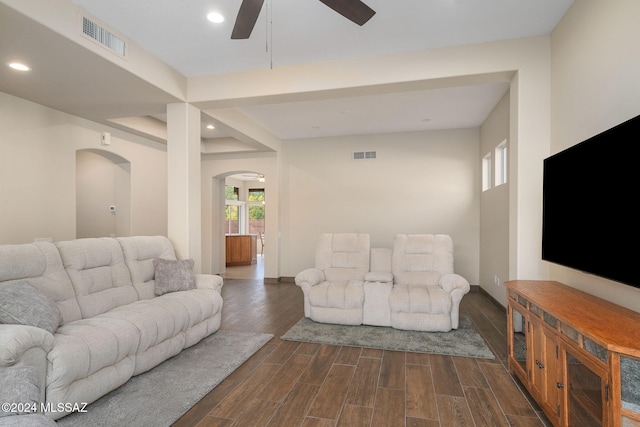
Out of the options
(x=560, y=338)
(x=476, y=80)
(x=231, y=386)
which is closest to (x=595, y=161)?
(x=560, y=338)

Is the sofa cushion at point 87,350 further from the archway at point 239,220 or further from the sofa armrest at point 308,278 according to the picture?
the archway at point 239,220

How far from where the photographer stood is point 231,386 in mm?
2594

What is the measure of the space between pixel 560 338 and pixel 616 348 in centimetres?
53

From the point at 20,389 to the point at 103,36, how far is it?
286 cm

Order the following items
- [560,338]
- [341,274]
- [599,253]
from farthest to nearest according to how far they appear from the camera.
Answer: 1. [341,274]
2. [599,253]
3. [560,338]

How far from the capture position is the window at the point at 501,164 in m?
4.85

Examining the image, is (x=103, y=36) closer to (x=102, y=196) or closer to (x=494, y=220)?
(x=102, y=196)

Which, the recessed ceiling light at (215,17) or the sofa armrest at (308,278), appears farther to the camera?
the sofa armrest at (308,278)

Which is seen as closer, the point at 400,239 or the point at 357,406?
the point at 357,406

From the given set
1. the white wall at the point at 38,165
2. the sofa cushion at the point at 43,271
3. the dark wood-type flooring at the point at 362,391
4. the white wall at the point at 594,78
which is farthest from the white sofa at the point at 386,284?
the white wall at the point at 38,165

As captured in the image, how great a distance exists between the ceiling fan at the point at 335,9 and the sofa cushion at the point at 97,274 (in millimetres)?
2308

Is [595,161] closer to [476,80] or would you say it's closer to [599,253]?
[599,253]

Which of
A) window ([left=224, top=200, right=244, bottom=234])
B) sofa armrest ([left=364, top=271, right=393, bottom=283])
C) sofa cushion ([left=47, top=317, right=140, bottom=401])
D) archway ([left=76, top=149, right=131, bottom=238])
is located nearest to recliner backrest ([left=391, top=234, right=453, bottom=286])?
sofa armrest ([left=364, top=271, right=393, bottom=283])

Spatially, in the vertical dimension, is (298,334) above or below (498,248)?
below
